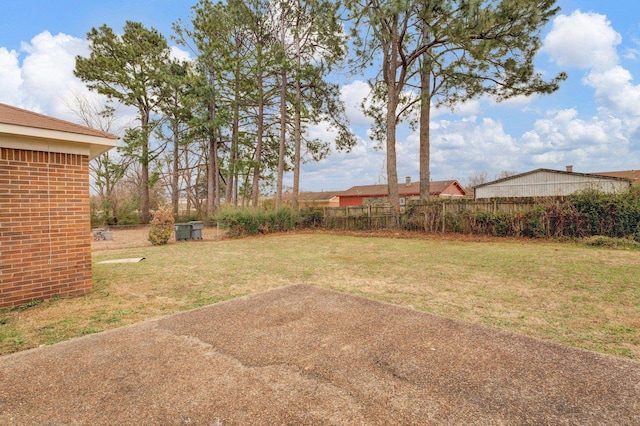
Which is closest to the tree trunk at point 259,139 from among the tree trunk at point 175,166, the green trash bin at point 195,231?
the green trash bin at point 195,231

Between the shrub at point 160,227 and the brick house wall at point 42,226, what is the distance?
729 cm

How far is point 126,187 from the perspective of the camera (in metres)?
27.4

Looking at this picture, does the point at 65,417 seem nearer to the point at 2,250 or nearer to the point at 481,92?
the point at 2,250

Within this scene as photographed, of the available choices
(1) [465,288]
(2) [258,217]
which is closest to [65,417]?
(1) [465,288]

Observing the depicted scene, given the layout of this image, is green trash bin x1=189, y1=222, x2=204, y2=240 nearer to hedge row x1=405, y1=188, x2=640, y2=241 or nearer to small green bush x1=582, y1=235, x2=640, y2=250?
hedge row x1=405, y1=188, x2=640, y2=241

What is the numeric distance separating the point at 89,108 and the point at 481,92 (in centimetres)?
2501

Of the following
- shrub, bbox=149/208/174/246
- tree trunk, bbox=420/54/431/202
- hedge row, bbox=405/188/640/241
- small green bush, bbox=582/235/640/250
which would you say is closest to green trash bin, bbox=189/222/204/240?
shrub, bbox=149/208/174/246

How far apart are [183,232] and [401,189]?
78.9ft

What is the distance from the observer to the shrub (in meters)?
11.4

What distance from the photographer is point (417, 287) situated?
4.90m

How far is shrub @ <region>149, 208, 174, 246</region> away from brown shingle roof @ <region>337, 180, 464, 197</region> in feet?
68.0

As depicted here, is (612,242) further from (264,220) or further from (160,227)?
(160,227)

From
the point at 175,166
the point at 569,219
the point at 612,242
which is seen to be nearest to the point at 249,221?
the point at 569,219

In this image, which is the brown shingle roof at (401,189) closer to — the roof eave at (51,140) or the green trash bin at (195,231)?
the green trash bin at (195,231)
